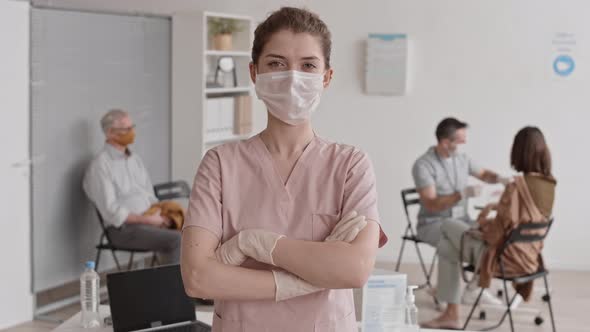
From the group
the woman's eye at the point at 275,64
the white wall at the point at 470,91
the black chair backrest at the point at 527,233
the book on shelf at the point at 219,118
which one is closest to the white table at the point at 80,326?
the woman's eye at the point at 275,64

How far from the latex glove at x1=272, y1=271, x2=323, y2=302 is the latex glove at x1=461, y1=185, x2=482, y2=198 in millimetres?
3859

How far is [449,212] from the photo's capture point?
5730mm

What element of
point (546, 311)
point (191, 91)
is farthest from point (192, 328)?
point (191, 91)

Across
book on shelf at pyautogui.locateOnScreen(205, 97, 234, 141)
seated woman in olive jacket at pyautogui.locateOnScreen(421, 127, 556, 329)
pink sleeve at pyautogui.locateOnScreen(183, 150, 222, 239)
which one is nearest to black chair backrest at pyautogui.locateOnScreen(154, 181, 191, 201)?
book on shelf at pyautogui.locateOnScreen(205, 97, 234, 141)

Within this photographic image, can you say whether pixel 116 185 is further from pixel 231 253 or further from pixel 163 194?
pixel 231 253

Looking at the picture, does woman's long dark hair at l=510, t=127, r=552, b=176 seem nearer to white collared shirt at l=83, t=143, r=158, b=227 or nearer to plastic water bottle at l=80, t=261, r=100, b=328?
white collared shirt at l=83, t=143, r=158, b=227

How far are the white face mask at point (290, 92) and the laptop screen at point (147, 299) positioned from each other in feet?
4.19

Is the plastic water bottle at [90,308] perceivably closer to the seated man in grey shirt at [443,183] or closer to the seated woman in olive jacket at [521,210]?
the seated woman in olive jacket at [521,210]

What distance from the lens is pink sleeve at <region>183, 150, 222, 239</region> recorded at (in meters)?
1.75

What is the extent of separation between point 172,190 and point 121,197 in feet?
2.40

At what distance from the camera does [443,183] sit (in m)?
5.74

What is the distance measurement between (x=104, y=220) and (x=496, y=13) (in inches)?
151
